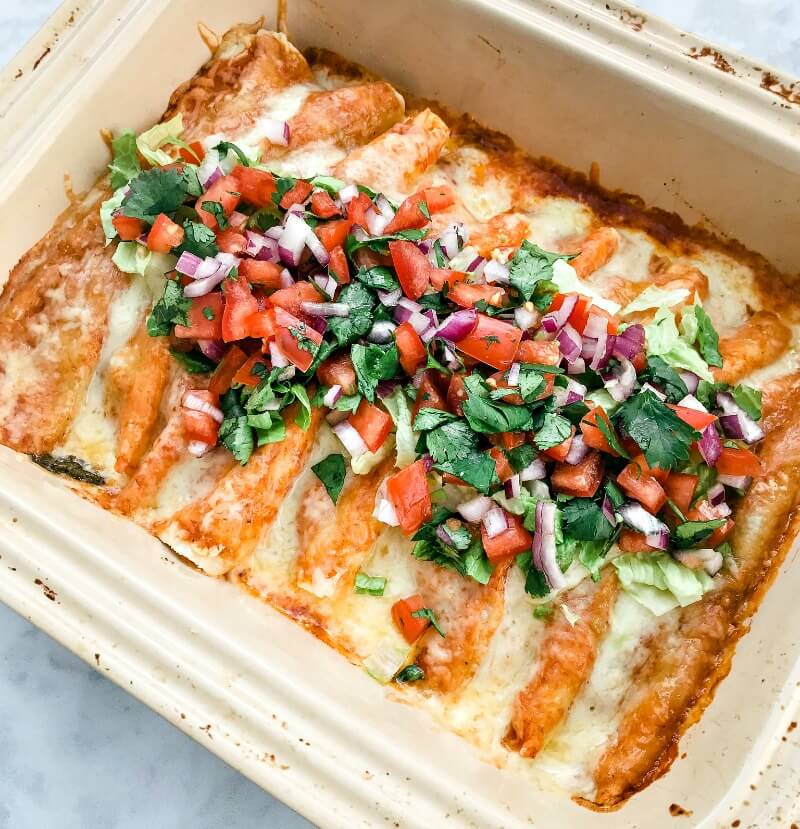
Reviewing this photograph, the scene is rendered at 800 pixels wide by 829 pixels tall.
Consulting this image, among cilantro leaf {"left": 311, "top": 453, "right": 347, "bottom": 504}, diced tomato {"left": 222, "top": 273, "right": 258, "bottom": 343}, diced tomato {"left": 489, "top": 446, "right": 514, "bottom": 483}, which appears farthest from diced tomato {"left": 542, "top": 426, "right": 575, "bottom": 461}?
diced tomato {"left": 222, "top": 273, "right": 258, "bottom": 343}

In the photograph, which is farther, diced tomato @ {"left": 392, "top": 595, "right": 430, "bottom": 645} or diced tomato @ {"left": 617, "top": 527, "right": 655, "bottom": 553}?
diced tomato @ {"left": 392, "top": 595, "right": 430, "bottom": 645}

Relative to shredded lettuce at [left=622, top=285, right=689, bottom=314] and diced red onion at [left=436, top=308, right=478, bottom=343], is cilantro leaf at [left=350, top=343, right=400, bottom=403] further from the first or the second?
shredded lettuce at [left=622, top=285, right=689, bottom=314]

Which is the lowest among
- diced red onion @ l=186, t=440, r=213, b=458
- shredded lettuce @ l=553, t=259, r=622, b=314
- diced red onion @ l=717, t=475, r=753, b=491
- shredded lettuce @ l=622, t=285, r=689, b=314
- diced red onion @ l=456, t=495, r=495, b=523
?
diced red onion @ l=186, t=440, r=213, b=458

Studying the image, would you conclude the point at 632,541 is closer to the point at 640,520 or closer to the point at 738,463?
the point at 640,520

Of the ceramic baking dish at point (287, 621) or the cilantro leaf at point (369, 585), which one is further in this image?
the cilantro leaf at point (369, 585)

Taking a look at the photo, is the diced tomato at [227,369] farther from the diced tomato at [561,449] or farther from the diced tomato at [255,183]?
the diced tomato at [561,449]

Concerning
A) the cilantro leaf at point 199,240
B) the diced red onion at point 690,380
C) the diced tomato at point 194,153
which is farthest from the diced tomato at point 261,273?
the diced red onion at point 690,380

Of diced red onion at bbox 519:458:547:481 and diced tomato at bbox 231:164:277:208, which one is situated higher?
diced tomato at bbox 231:164:277:208
